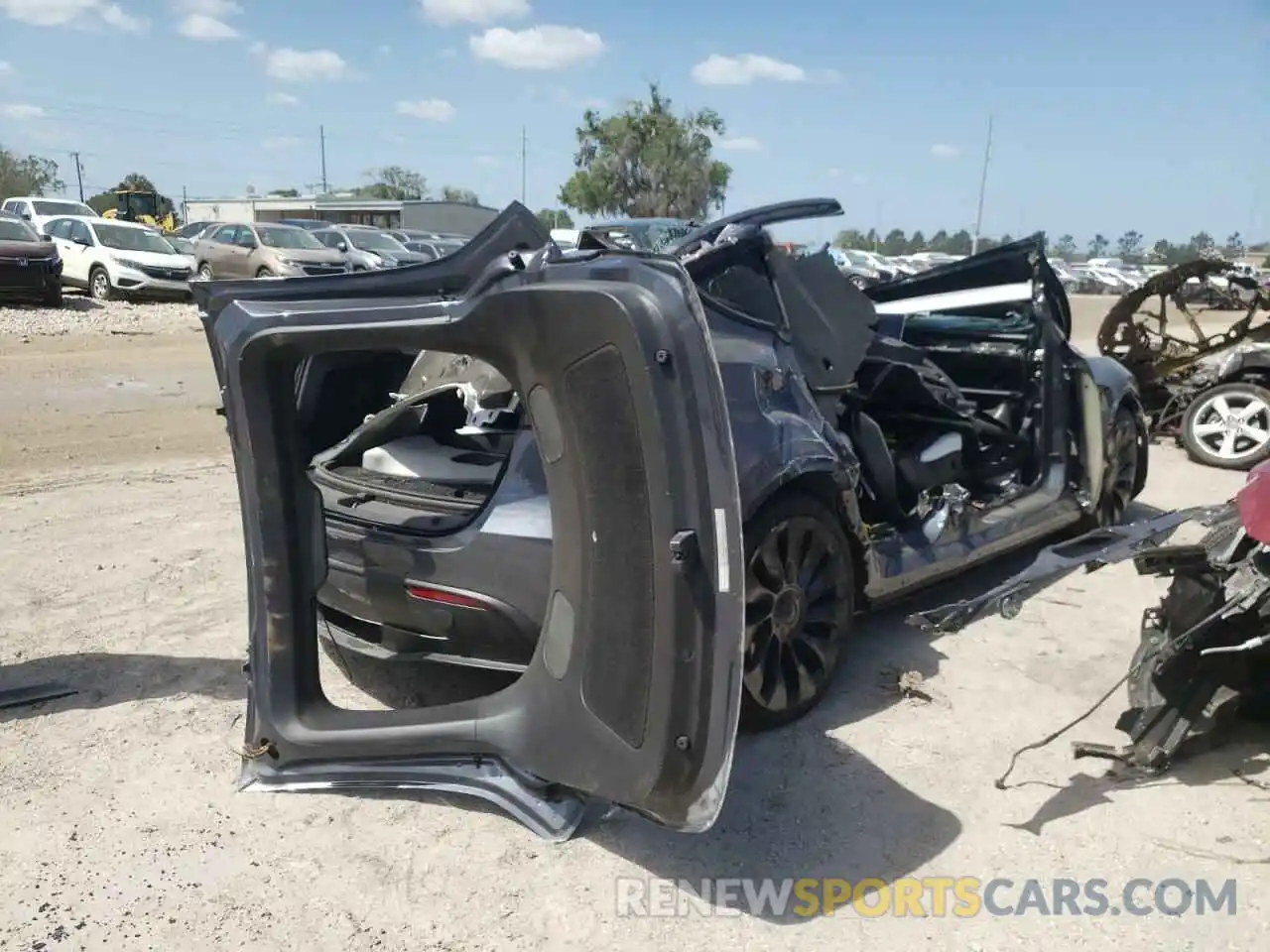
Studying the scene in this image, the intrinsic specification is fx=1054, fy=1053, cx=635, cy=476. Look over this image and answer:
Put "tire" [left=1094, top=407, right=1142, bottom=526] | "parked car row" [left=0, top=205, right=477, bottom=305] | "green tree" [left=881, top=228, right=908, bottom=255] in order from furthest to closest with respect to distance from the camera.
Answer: "green tree" [left=881, top=228, right=908, bottom=255]
"parked car row" [left=0, top=205, right=477, bottom=305]
"tire" [left=1094, top=407, right=1142, bottom=526]

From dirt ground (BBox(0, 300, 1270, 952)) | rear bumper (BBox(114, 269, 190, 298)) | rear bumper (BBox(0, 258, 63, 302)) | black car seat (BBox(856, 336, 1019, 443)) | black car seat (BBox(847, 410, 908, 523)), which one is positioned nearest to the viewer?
dirt ground (BBox(0, 300, 1270, 952))

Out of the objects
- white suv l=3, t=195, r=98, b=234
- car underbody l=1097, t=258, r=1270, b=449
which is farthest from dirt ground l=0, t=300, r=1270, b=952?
white suv l=3, t=195, r=98, b=234

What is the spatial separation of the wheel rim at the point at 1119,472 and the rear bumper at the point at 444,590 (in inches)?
Answer: 162

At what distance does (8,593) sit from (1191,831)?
5105mm

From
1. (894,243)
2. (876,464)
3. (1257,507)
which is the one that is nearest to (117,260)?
(876,464)

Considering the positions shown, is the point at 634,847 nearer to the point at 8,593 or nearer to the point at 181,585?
the point at 181,585

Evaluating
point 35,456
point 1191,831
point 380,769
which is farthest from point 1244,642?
point 35,456

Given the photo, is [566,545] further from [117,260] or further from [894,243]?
[894,243]

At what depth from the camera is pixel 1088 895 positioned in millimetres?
2980

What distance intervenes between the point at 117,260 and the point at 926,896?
20.5 m

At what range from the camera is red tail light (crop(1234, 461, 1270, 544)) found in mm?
3236

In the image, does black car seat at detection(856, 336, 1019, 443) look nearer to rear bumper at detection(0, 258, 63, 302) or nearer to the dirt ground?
the dirt ground

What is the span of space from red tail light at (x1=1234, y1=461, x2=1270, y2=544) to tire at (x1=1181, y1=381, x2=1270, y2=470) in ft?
21.7

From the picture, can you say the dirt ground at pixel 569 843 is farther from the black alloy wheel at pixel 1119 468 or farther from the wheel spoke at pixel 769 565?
the black alloy wheel at pixel 1119 468
